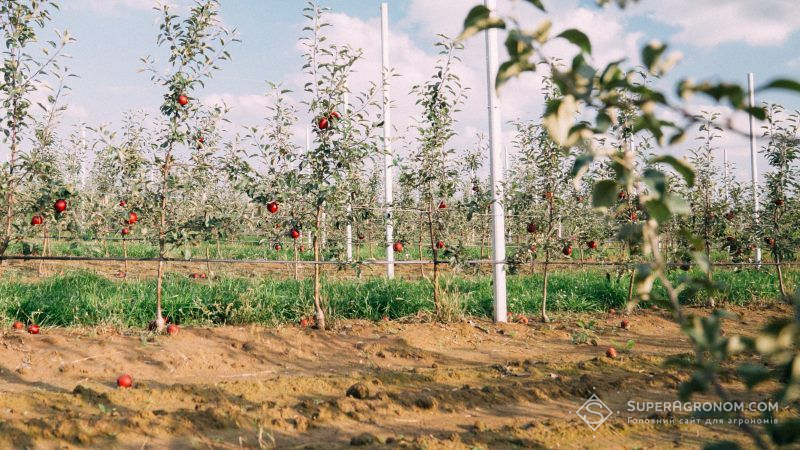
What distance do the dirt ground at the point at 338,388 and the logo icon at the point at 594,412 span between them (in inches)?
2.0

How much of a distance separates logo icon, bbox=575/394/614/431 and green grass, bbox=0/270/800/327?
8.78 ft

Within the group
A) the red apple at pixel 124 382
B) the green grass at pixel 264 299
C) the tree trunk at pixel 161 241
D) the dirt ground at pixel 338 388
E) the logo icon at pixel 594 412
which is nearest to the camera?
the dirt ground at pixel 338 388

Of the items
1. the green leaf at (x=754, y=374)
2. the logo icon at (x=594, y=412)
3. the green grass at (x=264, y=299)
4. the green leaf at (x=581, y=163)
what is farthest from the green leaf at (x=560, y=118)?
the green grass at (x=264, y=299)

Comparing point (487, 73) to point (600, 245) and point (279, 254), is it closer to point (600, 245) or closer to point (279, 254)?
point (600, 245)

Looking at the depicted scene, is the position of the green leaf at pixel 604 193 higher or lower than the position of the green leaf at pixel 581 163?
lower

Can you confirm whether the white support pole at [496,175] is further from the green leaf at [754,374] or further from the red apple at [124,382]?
the green leaf at [754,374]

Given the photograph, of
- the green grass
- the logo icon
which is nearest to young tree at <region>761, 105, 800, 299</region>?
the green grass

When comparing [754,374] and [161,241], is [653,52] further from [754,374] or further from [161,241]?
[161,241]

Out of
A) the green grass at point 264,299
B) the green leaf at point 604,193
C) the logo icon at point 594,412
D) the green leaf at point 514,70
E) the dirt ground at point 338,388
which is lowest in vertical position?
the logo icon at point 594,412

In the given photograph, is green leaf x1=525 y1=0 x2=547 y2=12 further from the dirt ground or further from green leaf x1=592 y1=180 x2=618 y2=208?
the dirt ground

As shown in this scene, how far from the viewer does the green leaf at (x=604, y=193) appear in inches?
42.5

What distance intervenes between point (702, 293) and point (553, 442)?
227 inches

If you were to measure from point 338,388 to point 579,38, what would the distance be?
147 inches

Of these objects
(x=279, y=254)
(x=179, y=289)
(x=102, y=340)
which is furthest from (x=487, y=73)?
(x=279, y=254)
